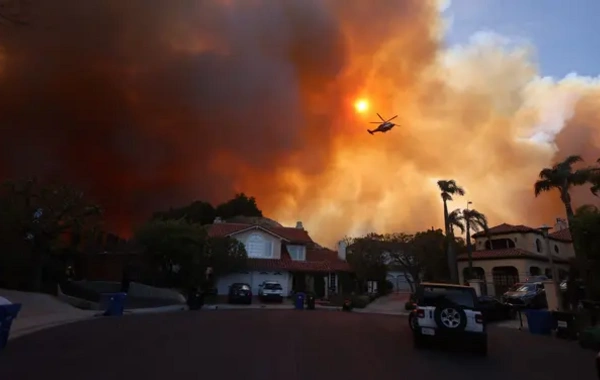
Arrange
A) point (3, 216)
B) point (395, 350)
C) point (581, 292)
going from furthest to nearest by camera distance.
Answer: point (3, 216)
point (581, 292)
point (395, 350)

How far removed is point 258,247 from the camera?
4119cm

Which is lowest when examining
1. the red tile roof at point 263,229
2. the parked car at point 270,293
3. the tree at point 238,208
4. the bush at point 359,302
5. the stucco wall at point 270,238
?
the bush at point 359,302

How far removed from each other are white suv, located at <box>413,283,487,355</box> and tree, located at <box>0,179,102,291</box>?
20841 millimetres

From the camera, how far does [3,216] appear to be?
2162 cm

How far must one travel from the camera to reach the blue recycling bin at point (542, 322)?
53.8 ft

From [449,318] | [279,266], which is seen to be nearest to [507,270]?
[279,266]

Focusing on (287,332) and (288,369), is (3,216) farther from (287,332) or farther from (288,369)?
(288,369)

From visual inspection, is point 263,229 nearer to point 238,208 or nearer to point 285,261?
point 285,261

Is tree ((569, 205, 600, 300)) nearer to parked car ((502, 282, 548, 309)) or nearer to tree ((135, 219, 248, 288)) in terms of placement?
parked car ((502, 282, 548, 309))

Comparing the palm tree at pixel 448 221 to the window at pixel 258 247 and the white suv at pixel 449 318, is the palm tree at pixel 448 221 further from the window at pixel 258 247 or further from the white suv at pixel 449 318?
the white suv at pixel 449 318

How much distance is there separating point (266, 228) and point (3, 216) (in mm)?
23608

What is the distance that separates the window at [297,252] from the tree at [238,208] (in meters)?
28.2

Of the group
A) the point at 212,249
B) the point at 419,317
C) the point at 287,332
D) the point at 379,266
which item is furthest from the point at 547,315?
the point at 212,249

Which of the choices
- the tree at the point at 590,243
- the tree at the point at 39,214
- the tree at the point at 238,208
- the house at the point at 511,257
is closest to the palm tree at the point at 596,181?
the tree at the point at 590,243
